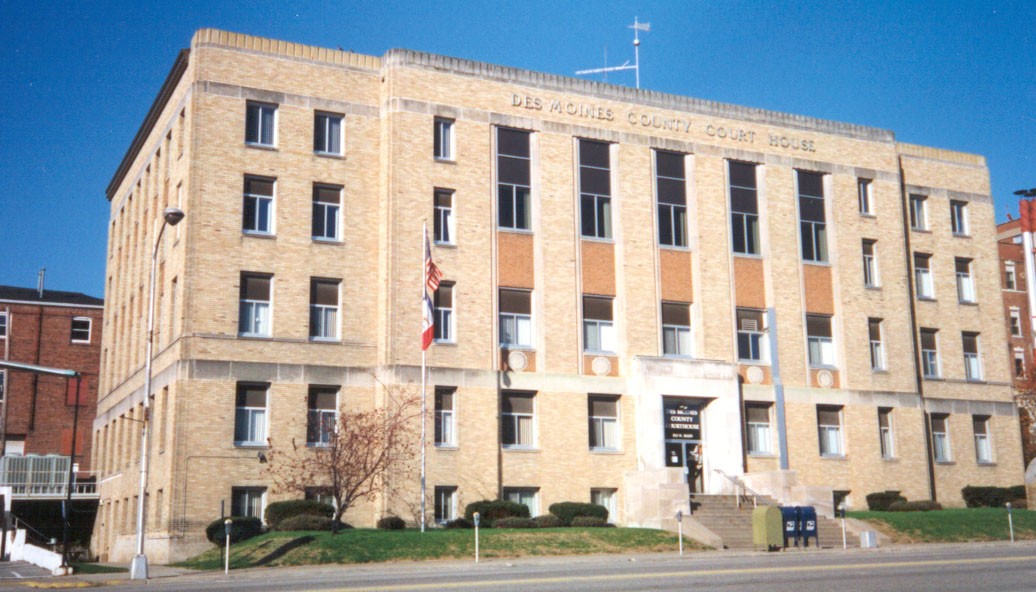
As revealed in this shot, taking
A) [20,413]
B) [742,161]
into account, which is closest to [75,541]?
[20,413]

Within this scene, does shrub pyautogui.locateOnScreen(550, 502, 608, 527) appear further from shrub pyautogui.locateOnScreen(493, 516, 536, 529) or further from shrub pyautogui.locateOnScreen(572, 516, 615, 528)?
shrub pyautogui.locateOnScreen(493, 516, 536, 529)

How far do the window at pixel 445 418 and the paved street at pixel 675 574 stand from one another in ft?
35.0

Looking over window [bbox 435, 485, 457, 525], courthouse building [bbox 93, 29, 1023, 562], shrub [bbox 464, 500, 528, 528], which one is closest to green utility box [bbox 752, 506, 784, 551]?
courthouse building [bbox 93, 29, 1023, 562]

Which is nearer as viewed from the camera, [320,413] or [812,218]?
[320,413]

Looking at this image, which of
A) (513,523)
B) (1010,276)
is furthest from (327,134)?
(1010,276)

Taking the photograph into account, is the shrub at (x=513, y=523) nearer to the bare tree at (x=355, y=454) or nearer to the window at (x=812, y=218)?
the bare tree at (x=355, y=454)

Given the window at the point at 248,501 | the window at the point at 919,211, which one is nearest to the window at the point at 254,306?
the window at the point at 248,501

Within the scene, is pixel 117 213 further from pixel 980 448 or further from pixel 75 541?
pixel 980 448

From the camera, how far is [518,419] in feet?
135

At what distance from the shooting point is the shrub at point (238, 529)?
113 feet

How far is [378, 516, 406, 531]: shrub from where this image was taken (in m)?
36.6

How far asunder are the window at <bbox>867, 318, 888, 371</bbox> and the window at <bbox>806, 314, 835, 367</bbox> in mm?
1970

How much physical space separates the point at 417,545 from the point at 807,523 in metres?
12.7

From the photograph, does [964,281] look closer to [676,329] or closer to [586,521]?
[676,329]
